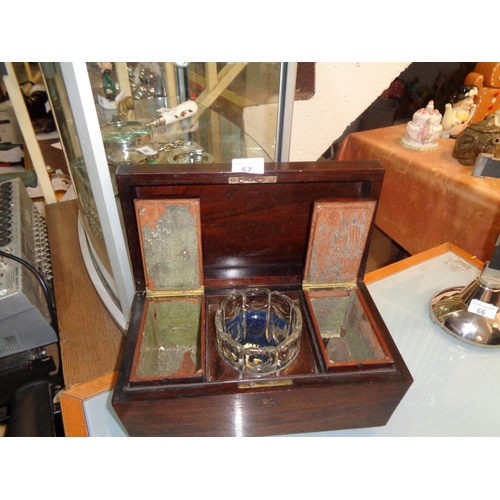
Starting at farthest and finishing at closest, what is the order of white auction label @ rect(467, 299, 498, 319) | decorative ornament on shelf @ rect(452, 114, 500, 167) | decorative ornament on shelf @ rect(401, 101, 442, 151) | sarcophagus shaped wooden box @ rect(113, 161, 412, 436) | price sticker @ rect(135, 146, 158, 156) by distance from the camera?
decorative ornament on shelf @ rect(401, 101, 442, 151) → decorative ornament on shelf @ rect(452, 114, 500, 167) → price sticker @ rect(135, 146, 158, 156) → white auction label @ rect(467, 299, 498, 319) → sarcophagus shaped wooden box @ rect(113, 161, 412, 436)

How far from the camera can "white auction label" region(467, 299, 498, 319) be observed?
637 mm

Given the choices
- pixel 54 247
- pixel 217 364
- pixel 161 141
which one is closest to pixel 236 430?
pixel 217 364

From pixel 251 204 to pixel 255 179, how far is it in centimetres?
7

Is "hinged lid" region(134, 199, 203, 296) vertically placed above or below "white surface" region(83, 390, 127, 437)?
above

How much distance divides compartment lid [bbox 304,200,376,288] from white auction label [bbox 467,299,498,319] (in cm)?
22

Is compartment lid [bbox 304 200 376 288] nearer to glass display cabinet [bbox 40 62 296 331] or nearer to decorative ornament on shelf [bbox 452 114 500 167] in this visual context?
glass display cabinet [bbox 40 62 296 331]

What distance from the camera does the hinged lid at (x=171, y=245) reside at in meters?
0.53

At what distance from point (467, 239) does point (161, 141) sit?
2.90ft

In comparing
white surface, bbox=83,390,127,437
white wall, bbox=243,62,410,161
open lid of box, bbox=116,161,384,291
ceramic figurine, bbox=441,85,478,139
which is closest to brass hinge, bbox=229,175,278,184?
open lid of box, bbox=116,161,384,291

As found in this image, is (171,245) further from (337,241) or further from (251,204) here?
(337,241)

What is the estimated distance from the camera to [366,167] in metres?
0.53

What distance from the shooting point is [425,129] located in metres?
1.19

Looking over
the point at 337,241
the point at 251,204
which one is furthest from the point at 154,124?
the point at 337,241

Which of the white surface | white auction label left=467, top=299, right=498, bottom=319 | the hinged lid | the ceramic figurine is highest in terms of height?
the ceramic figurine
